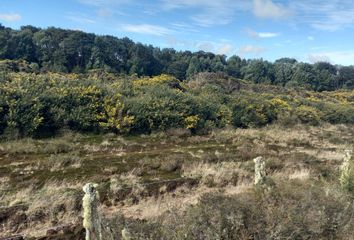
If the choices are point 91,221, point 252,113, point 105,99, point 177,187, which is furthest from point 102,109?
point 91,221

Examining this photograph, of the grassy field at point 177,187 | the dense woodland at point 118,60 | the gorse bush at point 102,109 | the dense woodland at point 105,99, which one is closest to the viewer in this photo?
the grassy field at point 177,187

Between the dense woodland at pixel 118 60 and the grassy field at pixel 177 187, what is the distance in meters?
21.0

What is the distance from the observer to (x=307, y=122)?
37438mm

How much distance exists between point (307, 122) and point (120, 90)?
2046 cm

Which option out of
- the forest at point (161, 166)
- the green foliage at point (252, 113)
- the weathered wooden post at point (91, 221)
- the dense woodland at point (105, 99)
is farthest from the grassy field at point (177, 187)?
the green foliage at point (252, 113)

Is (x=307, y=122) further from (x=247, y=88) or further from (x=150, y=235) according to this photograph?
(x=150, y=235)

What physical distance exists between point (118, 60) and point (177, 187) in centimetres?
5375

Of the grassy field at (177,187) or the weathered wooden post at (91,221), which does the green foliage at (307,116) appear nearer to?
the grassy field at (177,187)

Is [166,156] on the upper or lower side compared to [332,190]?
lower

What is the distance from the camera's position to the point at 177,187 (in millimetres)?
12016

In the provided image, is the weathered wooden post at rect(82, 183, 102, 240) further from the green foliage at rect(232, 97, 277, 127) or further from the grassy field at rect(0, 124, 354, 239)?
the green foliage at rect(232, 97, 277, 127)

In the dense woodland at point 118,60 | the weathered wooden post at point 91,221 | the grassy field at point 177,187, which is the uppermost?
the dense woodland at point 118,60

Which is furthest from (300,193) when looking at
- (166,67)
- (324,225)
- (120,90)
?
(166,67)

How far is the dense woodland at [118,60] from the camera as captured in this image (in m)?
50.7
